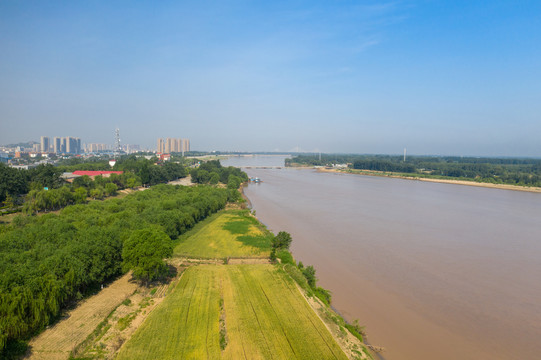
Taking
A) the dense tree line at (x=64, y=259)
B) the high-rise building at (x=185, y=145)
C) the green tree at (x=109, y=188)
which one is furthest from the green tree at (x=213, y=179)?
the high-rise building at (x=185, y=145)

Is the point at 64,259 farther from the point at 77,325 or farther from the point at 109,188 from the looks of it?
the point at 109,188

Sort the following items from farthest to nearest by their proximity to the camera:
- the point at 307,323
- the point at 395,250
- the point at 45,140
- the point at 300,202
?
the point at 45,140, the point at 300,202, the point at 395,250, the point at 307,323

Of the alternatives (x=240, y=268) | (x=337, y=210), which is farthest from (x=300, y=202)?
(x=240, y=268)

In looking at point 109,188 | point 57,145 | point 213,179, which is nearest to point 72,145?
point 57,145

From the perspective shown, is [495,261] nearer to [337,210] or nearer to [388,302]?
[388,302]

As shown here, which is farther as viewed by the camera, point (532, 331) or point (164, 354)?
point (532, 331)

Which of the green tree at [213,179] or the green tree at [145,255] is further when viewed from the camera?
the green tree at [213,179]

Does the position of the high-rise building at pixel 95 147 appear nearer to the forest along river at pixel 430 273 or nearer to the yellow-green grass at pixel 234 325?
the forest along river at pixel 430 273
